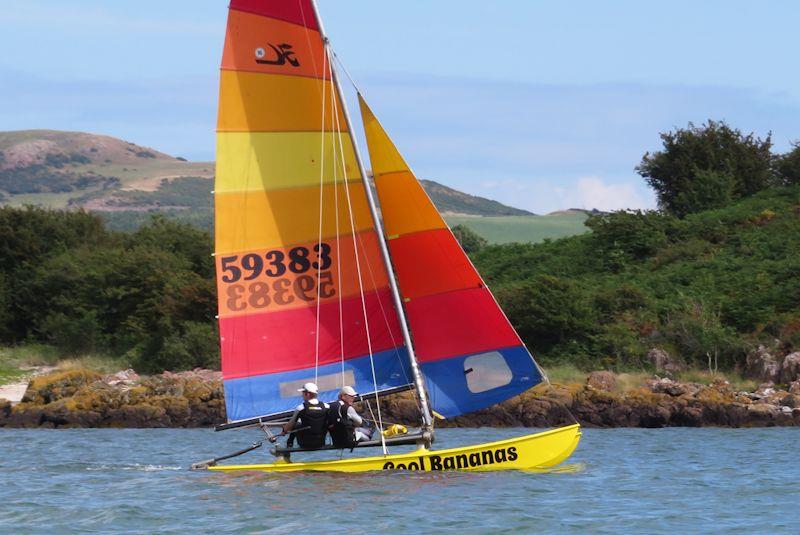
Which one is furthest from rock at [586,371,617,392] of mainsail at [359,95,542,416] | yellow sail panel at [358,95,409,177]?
yellow sail panel at [358,95,409,177]

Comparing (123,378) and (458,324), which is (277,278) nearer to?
(458,324)

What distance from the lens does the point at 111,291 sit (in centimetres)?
5672

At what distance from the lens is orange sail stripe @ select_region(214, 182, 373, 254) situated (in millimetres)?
22953

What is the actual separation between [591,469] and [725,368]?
20.1m

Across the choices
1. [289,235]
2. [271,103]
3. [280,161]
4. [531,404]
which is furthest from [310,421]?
[531,404]

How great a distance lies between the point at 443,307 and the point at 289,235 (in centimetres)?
282

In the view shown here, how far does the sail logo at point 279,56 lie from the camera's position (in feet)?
74.5

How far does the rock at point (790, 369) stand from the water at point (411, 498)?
1276cm

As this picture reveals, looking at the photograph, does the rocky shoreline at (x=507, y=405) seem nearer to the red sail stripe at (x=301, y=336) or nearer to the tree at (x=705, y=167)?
the red sail stripe at (x=301, y=336)

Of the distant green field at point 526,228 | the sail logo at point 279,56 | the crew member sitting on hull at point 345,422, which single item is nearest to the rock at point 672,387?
the crew member sitting on hull at point 345,422

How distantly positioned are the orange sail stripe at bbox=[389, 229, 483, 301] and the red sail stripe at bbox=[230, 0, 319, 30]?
3.78m

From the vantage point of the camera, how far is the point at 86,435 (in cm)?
3672

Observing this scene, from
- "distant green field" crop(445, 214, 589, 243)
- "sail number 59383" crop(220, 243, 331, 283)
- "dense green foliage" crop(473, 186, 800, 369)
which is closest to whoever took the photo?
"sail number 59383" crop(220, 243, 331, 283)

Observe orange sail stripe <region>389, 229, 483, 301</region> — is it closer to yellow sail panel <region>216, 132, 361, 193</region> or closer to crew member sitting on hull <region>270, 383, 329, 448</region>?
yellow sail panel <region>216, 132, 361, 193</region>
